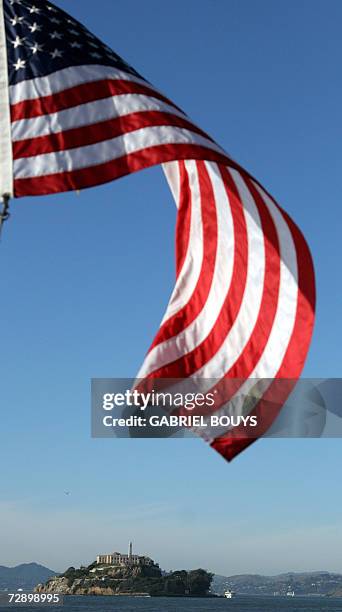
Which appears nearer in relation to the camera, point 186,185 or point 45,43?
point 45,43

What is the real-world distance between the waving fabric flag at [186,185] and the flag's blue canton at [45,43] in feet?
0.04

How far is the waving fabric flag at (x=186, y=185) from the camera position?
25.4 feet

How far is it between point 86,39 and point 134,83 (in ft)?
2.46

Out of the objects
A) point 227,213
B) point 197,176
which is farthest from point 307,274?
point 197,176

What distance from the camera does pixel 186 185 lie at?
29.9ft

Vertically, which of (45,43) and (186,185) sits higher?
(45,43)

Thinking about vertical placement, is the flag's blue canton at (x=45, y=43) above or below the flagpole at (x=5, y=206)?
above

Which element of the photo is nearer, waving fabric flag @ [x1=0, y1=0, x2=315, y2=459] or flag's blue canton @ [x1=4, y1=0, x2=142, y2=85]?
waving fabric flag @ [x1=0, y1=0, x2=315, y2=459]

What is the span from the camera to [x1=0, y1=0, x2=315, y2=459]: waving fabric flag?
7730mm

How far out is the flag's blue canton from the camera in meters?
8.08

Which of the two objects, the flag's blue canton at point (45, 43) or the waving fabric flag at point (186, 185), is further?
the flag's blue canton at point (45, 43)

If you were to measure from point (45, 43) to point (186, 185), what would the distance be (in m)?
2.05

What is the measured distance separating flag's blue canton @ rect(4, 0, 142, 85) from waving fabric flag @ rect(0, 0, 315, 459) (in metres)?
Answer: 0.01

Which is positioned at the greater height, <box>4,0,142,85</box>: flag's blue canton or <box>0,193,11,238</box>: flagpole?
<box>4,0,142,85</box>: flag's blue canton
